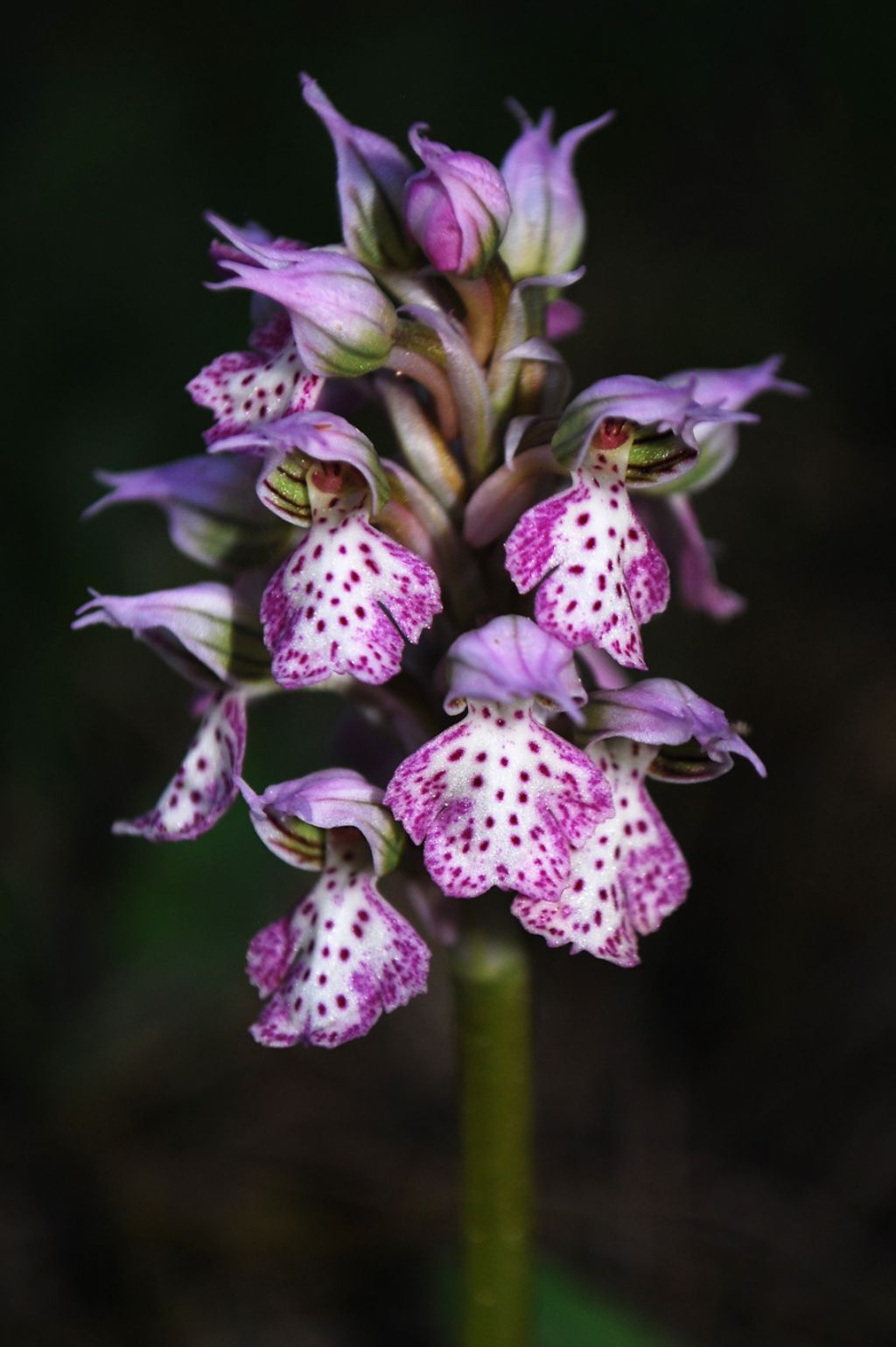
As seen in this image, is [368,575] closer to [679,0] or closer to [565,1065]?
[565,1065]

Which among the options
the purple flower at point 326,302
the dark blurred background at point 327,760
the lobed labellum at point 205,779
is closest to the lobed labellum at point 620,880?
the lobed labellum at point 205,779

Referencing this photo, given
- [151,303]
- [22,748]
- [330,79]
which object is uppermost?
[330,79]

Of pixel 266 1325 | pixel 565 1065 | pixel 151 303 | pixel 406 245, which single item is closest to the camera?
pixel 406 245

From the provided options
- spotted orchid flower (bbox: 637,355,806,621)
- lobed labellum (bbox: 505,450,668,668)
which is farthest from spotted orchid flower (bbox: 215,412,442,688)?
spotted orchid flower (bbox: 637,355,806,621)

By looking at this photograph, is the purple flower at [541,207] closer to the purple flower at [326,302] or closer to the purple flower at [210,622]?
the purple flower at [326,302]

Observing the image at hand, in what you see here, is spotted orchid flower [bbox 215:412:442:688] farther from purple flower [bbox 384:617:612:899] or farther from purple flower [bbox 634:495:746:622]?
purple flower [bbox 634:495:746:622]

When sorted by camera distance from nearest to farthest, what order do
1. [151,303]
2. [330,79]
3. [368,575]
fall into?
[368,575]
[151,303]
[330,79]

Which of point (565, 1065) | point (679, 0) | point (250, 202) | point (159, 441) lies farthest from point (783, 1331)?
point (679, 0)

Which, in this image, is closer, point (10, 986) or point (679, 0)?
point (10, 986)

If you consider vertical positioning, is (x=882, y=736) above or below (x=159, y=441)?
below
